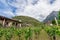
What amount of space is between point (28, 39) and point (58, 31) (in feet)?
Result: 7.08

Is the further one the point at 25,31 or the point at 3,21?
the point at 3,21

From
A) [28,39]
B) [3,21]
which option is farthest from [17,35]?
[3,21]

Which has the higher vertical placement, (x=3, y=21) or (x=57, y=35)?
(x=3, y=21)

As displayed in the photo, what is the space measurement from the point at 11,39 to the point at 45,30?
2.40 meters

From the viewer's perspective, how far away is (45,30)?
12.1 meters

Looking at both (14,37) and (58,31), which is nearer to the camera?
(58,31)

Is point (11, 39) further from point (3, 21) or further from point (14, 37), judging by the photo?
point (3, 21)

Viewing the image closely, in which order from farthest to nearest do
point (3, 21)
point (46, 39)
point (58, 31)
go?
point (3, 21)
point (46, 39)
point (58, 31)

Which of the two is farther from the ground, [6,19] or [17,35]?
[6,19]

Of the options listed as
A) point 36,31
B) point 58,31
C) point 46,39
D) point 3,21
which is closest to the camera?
point 58,31

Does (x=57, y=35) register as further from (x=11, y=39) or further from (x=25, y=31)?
(x=11, y=39)

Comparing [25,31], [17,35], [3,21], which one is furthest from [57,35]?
[3,21]

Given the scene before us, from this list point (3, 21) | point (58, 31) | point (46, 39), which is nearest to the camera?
point (58, 31)

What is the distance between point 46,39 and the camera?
38.0 feet
